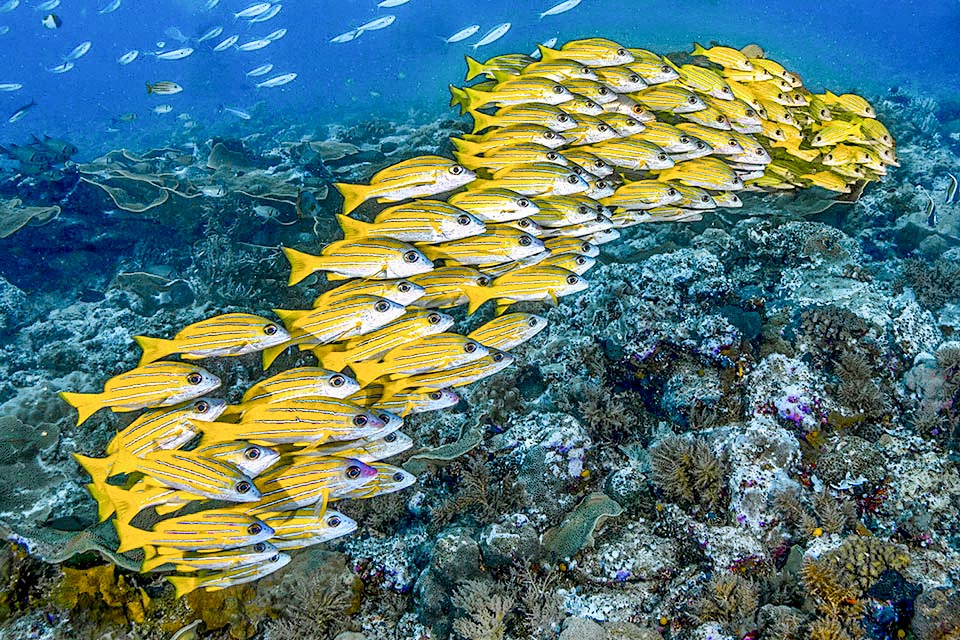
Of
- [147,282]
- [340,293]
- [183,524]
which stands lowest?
[147,282]

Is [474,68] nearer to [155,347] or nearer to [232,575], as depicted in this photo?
[155,347]

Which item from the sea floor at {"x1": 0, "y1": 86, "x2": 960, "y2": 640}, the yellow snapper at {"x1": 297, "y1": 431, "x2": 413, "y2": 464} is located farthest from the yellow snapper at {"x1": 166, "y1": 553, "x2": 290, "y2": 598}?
the yellow snapper at {"x1": 297, "y1": 431, "x2": 413, "y2": 464}

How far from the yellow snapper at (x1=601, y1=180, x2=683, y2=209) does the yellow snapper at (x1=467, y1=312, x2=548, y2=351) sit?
1.48 meters

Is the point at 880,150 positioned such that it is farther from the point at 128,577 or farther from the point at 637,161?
the point at 128,577

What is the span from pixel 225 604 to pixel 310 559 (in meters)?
0.64

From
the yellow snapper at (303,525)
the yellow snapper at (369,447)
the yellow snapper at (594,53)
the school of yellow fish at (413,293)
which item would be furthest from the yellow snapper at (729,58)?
the yellow snapper at (303,525)

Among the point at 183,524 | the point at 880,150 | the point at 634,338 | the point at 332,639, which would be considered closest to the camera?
the point at 183,524

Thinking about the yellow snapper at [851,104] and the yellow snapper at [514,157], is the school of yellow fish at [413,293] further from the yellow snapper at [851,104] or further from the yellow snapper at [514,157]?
the yellow snapper at [851,104]

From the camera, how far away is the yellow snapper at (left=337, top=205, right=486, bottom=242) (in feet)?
13.4

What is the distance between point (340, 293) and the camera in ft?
12.7

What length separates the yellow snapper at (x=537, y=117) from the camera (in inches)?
190

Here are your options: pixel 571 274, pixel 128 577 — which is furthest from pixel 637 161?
pixel 128 577

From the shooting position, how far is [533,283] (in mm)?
4141

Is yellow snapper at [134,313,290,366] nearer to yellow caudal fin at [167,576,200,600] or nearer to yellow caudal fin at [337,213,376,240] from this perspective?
yellow caudal fin at [337,213,376,240]
